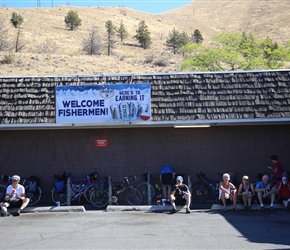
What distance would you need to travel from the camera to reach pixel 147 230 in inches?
472

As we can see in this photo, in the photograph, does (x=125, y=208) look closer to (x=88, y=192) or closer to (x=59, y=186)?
(x=88, y=192)

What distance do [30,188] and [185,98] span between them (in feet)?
18.7

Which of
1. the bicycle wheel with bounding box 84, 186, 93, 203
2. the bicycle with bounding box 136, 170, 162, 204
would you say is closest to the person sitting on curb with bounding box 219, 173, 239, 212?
the bicycle with bounding box 136, 170, 162, 204

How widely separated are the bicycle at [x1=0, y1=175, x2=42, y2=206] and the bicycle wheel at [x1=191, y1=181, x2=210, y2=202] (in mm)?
4974

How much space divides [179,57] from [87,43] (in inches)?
438

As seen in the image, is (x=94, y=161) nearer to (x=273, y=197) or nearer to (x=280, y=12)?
(x=273, y=197)

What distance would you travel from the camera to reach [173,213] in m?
14.8

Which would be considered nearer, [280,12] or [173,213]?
[173,213]

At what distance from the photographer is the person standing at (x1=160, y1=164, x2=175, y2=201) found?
52.6 ft

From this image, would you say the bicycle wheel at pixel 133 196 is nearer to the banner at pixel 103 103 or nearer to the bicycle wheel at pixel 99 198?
the bicycle wheel at pixel 99 198

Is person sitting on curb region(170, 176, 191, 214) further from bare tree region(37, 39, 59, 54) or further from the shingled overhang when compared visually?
bare tree region(37, 39, 59, 54)

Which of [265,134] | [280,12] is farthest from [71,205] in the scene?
[280,12]

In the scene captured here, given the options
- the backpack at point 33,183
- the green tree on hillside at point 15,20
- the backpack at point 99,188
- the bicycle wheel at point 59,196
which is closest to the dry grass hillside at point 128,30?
the green tree on hillside at point 15,20

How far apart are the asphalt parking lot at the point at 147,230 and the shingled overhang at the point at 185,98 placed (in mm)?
2888
